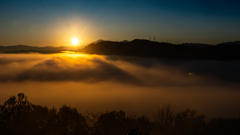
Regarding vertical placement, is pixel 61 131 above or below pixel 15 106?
below

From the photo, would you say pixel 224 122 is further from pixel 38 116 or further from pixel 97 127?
pixel 38 116

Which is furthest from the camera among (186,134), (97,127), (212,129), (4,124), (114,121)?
(212,129)

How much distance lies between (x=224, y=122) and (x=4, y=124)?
5592cm

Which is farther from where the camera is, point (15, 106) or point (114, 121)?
point (114, 121)

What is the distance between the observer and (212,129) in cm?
5150

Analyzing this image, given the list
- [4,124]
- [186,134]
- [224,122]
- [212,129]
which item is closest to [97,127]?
[4,124]

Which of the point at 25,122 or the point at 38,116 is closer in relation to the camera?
the point at 25,122

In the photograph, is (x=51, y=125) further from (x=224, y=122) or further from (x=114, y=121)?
(x=224, y=122)

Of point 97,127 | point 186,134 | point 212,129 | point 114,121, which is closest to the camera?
point 97,127

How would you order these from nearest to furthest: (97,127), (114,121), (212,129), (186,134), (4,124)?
1. (4,124)
2. (97,127)
3. (114,121)
4. (186,134)
5. (212,129)

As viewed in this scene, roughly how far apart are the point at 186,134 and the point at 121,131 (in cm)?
1902

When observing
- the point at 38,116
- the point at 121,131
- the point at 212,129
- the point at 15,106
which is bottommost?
the point at 212,129

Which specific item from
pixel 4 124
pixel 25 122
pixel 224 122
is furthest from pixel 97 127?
pixel 224 122

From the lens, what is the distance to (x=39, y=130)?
35.4m
